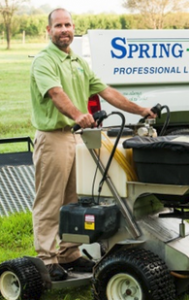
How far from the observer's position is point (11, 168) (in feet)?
23.8

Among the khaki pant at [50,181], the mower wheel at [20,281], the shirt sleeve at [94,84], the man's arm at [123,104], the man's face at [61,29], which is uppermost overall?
the man's face at [61,29]

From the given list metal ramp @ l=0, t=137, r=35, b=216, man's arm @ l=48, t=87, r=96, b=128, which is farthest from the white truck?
man's arm @ l=48, t=87, r=96, b=128

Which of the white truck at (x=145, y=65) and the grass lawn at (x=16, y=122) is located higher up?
the white truck at (x=145, y=65)

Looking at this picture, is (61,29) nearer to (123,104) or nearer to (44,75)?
(44,75)

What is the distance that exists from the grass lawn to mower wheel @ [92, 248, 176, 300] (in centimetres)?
41

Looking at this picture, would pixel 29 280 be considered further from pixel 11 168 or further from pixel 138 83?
pixel 138 83

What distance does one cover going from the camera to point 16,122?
11.8 meters

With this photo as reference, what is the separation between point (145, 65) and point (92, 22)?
23.5 ft

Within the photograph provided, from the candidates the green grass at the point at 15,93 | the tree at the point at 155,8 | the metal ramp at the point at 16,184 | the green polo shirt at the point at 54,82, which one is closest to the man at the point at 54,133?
the green polo shirt at the point at 54,82

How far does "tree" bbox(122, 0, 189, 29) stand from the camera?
15.1 metres

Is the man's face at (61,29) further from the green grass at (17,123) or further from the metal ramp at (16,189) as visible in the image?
the metal ramp at (16,189)

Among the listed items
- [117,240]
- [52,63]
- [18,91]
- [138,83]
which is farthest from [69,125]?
[18,91]

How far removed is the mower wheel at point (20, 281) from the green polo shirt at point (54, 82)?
841 millimetres

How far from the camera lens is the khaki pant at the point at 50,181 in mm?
4180
